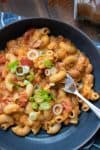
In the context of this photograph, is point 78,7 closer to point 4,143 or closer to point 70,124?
point 70,124

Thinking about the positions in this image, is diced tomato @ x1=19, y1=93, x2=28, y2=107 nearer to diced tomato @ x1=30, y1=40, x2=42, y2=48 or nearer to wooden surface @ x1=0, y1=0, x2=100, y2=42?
diced tomato @ x1=30, y1=40, x2=42, y2=48

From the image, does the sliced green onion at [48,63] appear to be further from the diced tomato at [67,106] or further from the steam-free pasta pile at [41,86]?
the diced tomato at [67,106]

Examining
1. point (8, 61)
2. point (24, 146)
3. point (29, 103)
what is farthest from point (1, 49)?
point (24, 146)

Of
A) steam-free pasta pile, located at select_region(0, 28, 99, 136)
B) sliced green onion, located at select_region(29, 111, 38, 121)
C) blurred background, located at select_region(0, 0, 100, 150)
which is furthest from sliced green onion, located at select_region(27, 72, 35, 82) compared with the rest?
blurred background, located at select_region(0, 0, 100, 150)

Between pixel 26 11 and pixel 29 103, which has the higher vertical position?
pixel 26 11

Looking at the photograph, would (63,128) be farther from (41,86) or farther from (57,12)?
(57,12)

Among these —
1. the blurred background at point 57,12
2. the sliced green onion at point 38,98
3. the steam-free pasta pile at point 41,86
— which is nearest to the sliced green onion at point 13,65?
the steam-free pasta pile at point 41,86

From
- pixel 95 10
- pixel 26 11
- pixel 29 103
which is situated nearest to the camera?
pixel 29 103
